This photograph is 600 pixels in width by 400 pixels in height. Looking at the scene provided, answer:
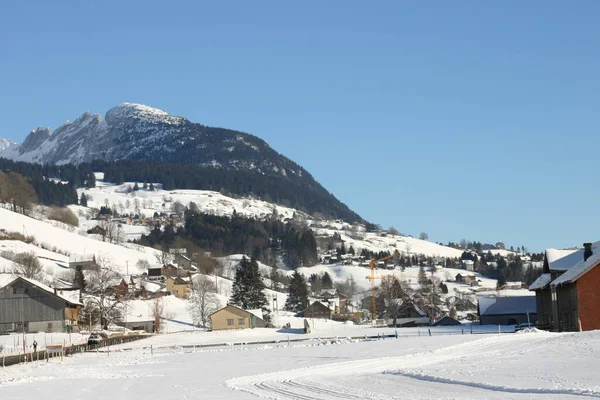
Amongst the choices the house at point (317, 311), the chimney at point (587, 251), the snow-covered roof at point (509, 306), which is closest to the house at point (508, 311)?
the snow-covered roof at point (509, 306)

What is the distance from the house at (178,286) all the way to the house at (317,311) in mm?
34346

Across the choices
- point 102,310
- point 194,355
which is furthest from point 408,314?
point 194,355

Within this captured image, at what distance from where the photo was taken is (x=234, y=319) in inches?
4557

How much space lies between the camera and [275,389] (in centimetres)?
3225

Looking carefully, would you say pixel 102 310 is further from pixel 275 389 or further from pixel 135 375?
pixel 275 389

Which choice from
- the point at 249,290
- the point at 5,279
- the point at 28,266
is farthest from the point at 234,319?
the point at 28,266

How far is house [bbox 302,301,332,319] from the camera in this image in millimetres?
156000

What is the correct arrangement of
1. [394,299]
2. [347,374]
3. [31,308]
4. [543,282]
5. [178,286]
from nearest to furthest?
[347,374]
[543,282]
[31,308]
[394,299]
[178,286]

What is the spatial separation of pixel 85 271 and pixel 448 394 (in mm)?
143072

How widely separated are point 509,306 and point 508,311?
75 centimetres

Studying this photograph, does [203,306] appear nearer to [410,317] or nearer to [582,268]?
[410,317]

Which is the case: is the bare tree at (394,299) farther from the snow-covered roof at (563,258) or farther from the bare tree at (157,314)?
the snow-covered roof at (563,258)

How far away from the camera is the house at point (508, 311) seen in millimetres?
107688

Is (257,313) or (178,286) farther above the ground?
(178,286)
